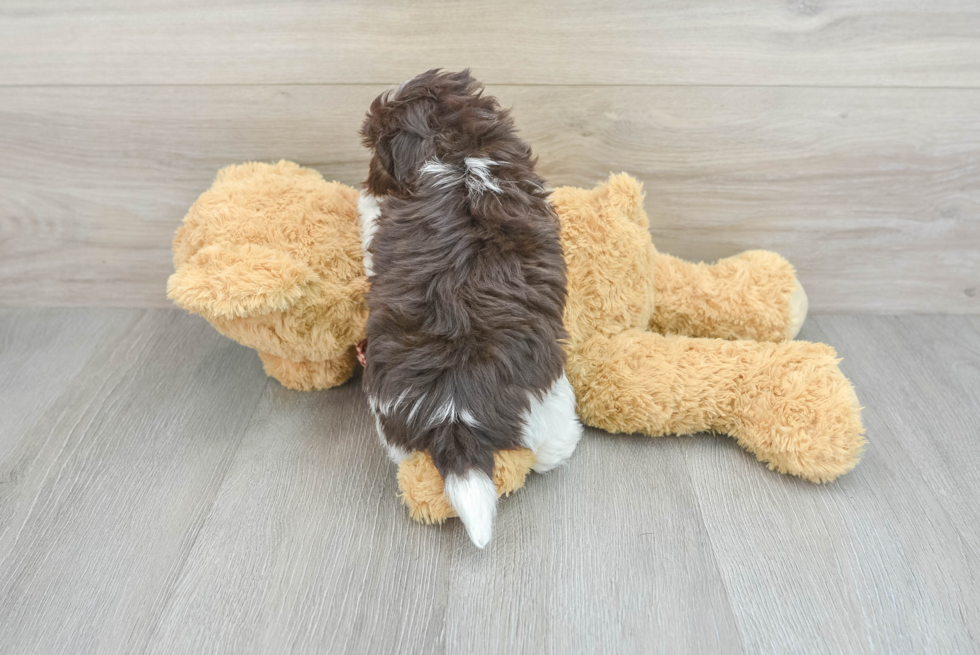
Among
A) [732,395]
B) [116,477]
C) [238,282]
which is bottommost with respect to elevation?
[116,477]

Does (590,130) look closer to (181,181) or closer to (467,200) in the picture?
(467,200)

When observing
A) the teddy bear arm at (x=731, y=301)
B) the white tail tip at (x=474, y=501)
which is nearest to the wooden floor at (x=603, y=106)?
the teddy bear arm at (x=731, y=301)

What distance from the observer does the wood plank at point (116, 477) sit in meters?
0.62

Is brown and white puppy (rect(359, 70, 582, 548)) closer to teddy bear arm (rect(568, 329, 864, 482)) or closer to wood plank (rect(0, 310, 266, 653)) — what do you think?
teddy bear arm (rect(568, 329, 864, 482))

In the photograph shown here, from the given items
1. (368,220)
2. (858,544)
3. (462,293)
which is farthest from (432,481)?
(858,544)

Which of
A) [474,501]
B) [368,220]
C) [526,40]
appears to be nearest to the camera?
[474,501]

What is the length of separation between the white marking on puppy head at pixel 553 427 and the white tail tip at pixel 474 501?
71 mm

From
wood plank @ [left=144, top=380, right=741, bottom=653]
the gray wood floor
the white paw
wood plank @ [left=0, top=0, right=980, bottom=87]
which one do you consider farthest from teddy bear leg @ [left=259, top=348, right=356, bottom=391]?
the white paw

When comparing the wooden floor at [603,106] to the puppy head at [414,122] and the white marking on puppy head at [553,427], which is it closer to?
the puppy head at [414,122]

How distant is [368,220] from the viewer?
28.8 inches

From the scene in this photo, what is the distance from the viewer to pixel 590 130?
2.98 ft

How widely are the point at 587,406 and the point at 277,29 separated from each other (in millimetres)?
649

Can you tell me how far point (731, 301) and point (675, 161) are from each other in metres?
0.22

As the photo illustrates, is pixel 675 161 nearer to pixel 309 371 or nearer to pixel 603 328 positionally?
pixel 603 328
